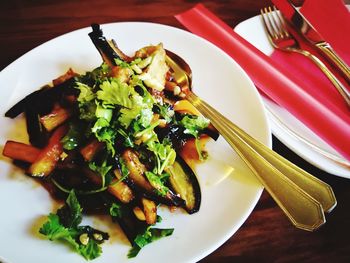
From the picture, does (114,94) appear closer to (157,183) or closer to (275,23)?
(157,183)

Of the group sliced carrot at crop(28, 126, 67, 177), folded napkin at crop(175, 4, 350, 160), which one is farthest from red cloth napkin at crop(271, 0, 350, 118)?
sliced carrot at crop(28, 126, 67, 177)

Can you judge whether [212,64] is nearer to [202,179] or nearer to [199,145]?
[199,145]

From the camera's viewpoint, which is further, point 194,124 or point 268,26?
point 268,26

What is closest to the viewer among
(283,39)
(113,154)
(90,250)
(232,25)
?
(90,250)

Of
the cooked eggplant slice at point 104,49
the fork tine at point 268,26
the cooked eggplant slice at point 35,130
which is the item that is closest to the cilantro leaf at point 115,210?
the cooked eggplant slice at point 35,130

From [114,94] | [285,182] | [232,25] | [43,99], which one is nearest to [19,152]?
[43,99]

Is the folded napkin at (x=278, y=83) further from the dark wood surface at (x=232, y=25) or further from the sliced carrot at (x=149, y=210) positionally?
the sliced carrot at (x=149, y=210)

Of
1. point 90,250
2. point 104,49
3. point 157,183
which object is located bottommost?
point 90,250
